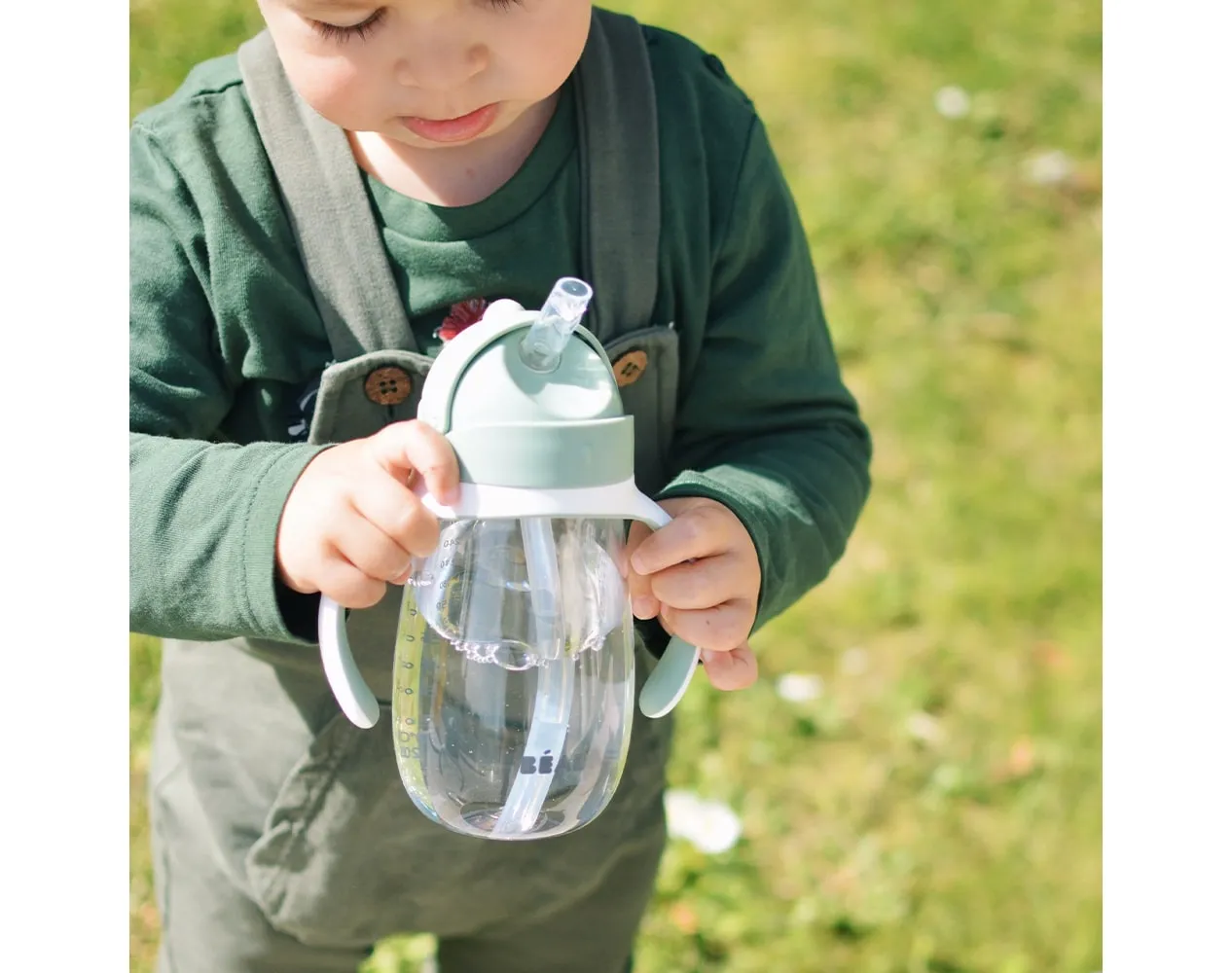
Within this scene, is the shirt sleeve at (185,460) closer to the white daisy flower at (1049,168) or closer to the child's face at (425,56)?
the child's face at (425,56)

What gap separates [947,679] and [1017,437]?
509 millimetres

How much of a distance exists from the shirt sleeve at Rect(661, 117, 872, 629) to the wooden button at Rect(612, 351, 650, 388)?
3.6 inches

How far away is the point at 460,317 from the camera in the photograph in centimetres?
126

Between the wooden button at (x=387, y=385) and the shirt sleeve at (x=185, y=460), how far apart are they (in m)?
0.12

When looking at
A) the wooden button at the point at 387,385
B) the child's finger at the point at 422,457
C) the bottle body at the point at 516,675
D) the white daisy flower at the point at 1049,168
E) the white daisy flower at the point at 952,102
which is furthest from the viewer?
the white daisy flower at the point at 952,102

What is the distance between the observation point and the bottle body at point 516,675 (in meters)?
1.07

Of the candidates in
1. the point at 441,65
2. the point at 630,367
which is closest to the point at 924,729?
the point at 630,367

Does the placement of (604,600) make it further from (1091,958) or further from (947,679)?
(947,679)

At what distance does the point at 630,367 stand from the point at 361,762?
16.8 inches

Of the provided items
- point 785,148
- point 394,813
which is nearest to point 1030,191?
point 785,148

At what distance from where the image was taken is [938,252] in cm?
292

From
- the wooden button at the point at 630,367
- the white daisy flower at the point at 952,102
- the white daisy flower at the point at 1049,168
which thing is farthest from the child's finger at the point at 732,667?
the white daisy flower at the point at 952,102

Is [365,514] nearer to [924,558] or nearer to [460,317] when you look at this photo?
[460,317]

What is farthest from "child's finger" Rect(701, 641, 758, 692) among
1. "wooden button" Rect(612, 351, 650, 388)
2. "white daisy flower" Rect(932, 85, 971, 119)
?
"white daisy flower" Rect(932, 85, 971, 119)
